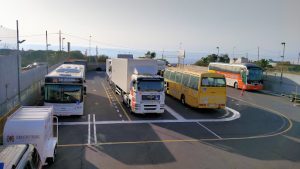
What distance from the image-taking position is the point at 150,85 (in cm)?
1875

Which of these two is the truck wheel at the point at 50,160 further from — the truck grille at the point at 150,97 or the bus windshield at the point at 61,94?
the truck grille at the point at 150,97

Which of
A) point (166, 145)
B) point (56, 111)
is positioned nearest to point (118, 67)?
point (56, 111)

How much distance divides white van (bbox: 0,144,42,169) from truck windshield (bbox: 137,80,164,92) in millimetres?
11649

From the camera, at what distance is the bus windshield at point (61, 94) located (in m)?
17.3

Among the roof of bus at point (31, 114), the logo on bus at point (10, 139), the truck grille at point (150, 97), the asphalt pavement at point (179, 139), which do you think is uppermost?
the roof of bus at point (31, 114)

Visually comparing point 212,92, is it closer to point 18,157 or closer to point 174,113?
point 174,113

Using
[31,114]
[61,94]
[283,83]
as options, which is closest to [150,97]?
[61,94]

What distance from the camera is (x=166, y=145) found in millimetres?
13398

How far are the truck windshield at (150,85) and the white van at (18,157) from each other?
38.2 feet

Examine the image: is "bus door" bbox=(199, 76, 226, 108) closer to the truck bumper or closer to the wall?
the truck bumper

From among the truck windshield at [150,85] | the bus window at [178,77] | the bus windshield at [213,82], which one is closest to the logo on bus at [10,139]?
the truck windshield at [150,85]

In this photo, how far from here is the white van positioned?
5832 mm

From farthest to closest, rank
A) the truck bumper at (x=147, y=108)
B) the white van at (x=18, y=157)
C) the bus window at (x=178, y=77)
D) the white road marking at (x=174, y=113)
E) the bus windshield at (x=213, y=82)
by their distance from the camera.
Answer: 1. the bus window at (x=178, y=77)
2. the bus windshield at (x=213, y=82)
3. the white road marking at (x=174, y=113)
4. the truck bumper at (x=147, y=108)
5. the white van at (x=18, y=157)

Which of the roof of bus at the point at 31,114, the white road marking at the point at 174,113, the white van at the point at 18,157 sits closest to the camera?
the white van at the point at 18,157
